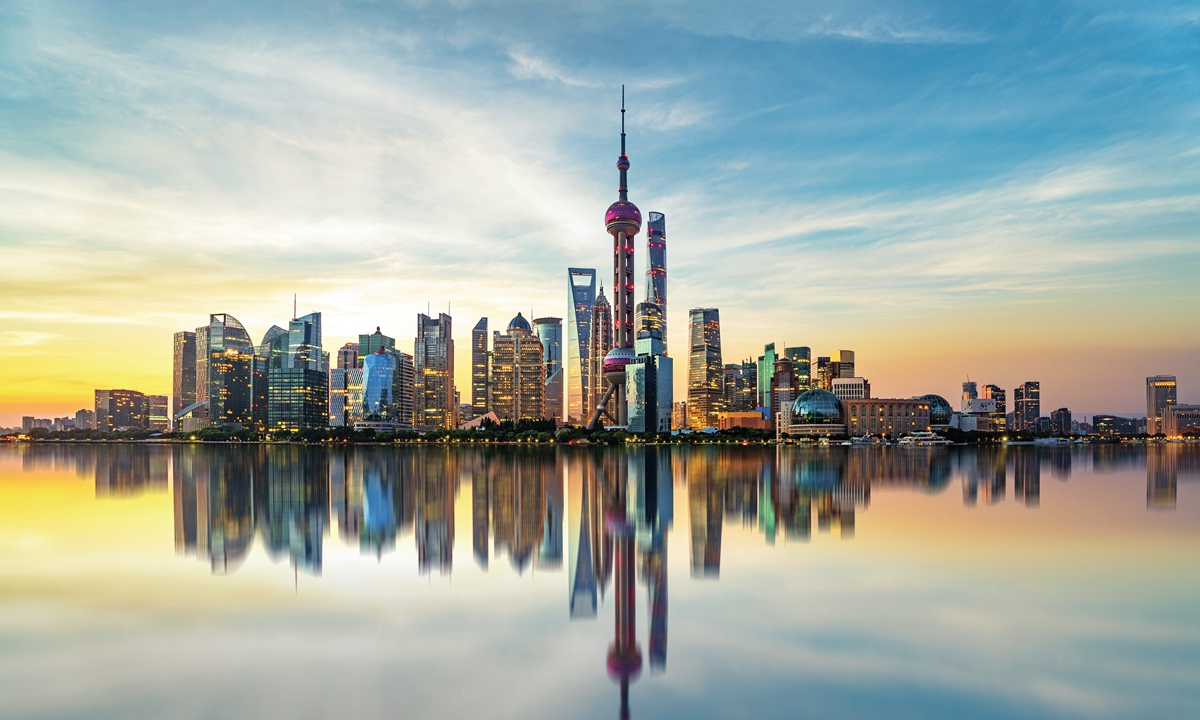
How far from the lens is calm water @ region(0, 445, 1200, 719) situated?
40.9 feet

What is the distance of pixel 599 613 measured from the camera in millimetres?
17875

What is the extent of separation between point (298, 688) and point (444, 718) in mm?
3337

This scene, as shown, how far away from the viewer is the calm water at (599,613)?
1246 cm

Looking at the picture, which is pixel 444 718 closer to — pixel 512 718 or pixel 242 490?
pixel 512 718

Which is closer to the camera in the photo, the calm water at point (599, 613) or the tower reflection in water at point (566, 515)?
the calm water at point (599, 613)

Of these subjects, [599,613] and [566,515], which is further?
[566,515]

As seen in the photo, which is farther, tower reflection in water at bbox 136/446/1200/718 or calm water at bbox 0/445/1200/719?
tower reflection in water at bbox 136/446/1200/718

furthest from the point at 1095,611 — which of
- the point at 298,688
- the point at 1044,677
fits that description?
Result: the point at 298,688

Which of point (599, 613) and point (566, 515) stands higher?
point (599, 613)

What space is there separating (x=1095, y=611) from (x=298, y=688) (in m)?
19.6

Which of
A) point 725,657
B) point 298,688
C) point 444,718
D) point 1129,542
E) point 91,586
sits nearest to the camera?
point 444,718

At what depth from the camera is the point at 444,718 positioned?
11.6m

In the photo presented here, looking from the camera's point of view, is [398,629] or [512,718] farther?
[398,629]

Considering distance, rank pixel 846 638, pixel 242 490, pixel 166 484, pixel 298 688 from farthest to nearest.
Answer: pixel 166 484
pixel 242 490
pixel 846 638
pixel 298 688
